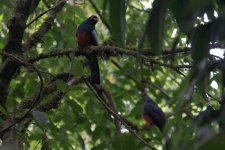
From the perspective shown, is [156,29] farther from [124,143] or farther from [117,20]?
[124,143]

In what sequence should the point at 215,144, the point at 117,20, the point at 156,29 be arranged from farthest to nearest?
the point at 117,20, the point at 156,29, the point at 215,144

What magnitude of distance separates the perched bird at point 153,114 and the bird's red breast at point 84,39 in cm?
161

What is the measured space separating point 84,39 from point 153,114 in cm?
217

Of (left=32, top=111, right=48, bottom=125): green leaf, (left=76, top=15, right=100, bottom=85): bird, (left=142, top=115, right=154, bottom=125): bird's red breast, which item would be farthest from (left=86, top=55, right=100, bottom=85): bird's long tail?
(left=142, top=115, right=154, bottom=125): bird's red breast

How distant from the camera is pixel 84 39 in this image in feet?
16.7

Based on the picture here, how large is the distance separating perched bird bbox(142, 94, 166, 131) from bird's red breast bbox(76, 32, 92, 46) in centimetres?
161

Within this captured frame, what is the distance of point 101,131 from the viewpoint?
4238mm

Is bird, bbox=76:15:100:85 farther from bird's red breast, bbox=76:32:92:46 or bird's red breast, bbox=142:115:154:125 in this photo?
bird's red breast, bbox=142:115:154:125

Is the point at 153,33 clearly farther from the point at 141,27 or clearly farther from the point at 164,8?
the point at 141,27

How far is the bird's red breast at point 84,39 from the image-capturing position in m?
4.96

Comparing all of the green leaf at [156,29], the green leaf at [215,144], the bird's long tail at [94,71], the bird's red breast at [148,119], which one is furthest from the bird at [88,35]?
the green leaf at [215,144]

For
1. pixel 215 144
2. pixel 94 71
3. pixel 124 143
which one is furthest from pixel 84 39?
pixel 215 144

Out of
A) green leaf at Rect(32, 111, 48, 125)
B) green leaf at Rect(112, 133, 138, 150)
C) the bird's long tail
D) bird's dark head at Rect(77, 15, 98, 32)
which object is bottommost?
the bird's long tail

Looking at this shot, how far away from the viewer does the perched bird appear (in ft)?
21.5
